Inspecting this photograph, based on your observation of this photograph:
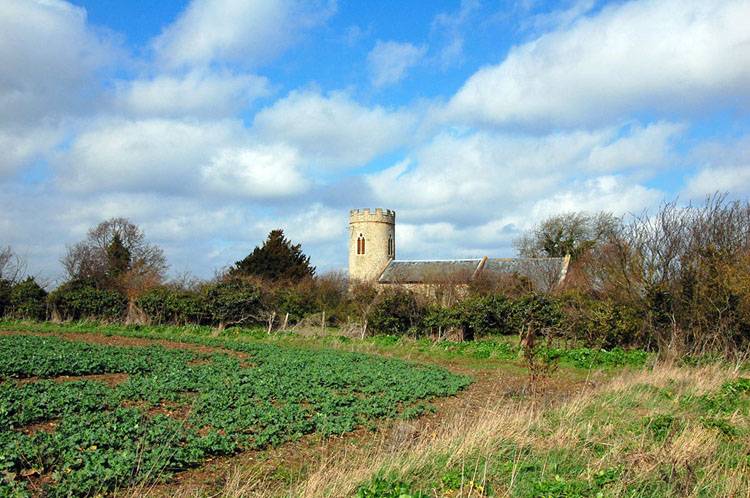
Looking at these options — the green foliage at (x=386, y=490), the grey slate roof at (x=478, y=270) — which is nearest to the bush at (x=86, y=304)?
the grey slate roof at (x=478, y=270)

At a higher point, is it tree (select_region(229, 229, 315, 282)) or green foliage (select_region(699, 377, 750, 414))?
tree (select_region(229, 229, 315, 282))

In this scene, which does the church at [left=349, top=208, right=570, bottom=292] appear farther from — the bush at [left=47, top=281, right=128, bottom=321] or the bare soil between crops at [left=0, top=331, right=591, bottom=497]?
the bare soil between crops at [left=0, top=331, right=591, bottom=497]

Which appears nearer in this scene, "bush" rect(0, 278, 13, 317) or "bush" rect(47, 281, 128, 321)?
"bush" rect(47, 281, 128, 321)

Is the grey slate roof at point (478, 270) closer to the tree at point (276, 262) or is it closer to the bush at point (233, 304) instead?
the tree at point (276, 262)

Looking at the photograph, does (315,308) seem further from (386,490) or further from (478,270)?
(386,490)

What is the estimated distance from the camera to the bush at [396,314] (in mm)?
26844

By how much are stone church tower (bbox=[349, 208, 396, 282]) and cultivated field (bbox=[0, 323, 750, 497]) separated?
1760 inches

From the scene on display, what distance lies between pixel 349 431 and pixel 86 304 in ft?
81.1

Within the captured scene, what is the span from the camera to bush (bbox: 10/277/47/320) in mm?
29984

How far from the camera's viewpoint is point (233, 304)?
1151 inches

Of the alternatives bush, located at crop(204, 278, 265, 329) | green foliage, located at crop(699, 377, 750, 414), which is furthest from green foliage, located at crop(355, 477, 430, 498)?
bush, located at crop(204, 278, 265, 329)

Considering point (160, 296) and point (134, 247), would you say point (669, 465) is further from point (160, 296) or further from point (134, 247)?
point (134, 247)

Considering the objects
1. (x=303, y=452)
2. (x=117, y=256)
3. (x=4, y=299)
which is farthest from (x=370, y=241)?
(x=303, y=452)

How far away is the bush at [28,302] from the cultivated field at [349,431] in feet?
52.8
